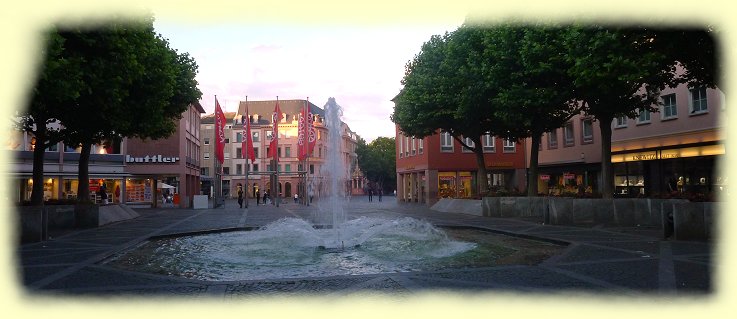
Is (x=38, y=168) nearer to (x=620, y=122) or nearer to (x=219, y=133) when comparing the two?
(x=219, y=133)

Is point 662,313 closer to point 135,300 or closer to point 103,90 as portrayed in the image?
point 135,300

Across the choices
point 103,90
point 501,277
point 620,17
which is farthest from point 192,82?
point 501,277

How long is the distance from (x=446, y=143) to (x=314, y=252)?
4026 cm

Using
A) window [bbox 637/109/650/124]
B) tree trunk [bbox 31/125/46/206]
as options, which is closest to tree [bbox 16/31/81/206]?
tree trunk [bbox 31/125/46/206]

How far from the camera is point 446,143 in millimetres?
51688

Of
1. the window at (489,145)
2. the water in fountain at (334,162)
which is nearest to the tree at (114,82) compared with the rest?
the water in fountain at (334,162)

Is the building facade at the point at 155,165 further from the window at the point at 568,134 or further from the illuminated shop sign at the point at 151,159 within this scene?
the window at the point at 568,134

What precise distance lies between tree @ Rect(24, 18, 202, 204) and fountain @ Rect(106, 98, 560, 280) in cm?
482

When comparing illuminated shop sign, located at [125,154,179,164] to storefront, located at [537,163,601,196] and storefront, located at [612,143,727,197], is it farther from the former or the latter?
storefront, located at [612,143,727,197]

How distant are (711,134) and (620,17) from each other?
2156 cm

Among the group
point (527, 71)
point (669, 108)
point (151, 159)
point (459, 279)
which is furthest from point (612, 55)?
point (151, 159)

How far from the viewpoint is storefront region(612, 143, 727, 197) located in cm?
3103

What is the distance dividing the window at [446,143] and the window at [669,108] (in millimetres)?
20173

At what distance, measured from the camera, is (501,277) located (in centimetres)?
878
